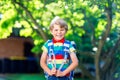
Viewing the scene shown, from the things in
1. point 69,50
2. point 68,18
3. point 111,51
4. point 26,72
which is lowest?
point 26,72

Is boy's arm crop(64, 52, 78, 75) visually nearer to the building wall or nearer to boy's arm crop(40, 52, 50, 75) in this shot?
boy's arm crop(40, 52, 50, 75)

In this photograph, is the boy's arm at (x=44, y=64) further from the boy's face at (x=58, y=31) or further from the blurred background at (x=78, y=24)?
the blurred background at (x=78, y=24)

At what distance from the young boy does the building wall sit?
82.8 ft

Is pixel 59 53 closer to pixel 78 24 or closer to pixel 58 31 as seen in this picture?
pixel 58 31

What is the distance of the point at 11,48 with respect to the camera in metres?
30.7

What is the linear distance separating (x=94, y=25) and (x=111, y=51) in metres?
1.32

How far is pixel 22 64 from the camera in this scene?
1177 inches

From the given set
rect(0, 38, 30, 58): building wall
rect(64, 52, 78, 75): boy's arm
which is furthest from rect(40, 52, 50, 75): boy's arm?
rect(0, 38, 30, 58): building wall

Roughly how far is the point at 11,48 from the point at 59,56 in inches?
1005

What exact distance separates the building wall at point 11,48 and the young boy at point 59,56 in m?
25.2

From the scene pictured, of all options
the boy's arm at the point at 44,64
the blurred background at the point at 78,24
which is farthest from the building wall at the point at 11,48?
the boy's arm at the point at 44,64

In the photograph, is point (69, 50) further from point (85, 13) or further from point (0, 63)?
point (0, 63)

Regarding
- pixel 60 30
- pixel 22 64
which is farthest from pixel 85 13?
pixel 22 64

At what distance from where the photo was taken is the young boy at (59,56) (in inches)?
212
